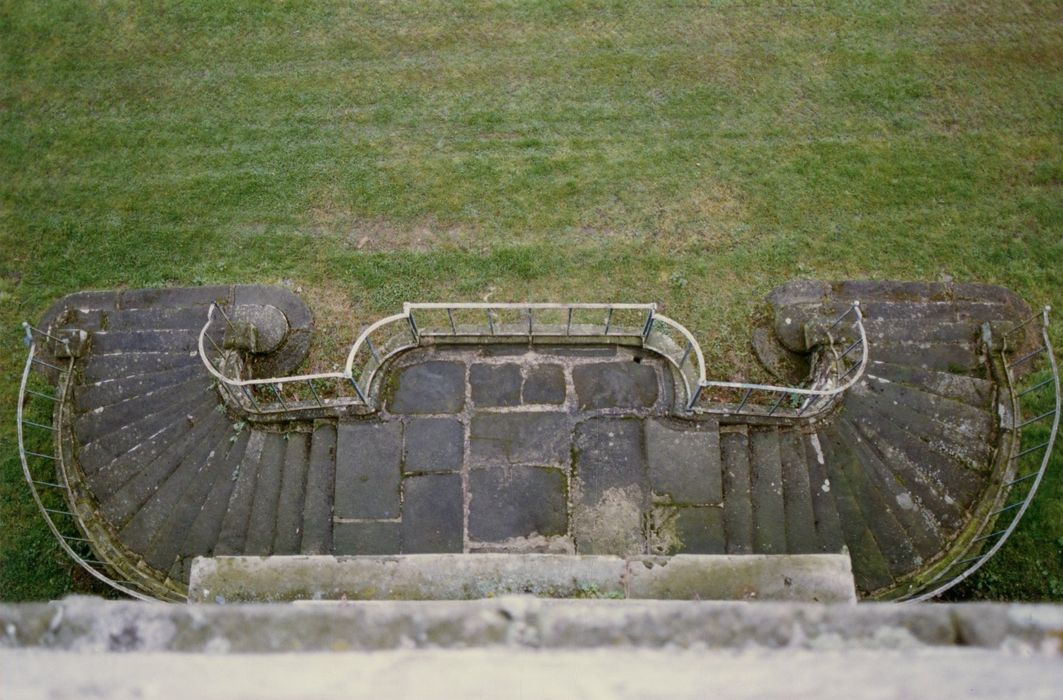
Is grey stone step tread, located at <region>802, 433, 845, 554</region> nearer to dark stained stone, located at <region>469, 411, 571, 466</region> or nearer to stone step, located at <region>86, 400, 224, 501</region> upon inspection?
dark stained stone, located at <region>469, 411, 571, 466</region>

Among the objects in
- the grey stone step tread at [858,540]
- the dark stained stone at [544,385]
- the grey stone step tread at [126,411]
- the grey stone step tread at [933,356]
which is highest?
the grey stone step tread at [933,356]

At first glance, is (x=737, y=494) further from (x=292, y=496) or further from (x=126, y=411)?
(x=126, y=411)

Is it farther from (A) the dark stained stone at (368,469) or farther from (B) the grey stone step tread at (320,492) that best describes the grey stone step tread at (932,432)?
(B) the grey stone step tread at (320,492)

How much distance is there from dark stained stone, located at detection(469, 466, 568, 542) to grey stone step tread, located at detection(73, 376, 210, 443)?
2.91 meters

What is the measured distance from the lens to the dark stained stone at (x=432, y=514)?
5.54 metres

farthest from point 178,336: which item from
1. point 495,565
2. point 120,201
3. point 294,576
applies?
point 495,565

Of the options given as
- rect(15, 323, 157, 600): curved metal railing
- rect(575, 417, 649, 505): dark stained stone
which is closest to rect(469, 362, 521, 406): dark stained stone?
rect(575, 417, 649, 505): dark stained stone

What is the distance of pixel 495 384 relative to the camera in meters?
6.00

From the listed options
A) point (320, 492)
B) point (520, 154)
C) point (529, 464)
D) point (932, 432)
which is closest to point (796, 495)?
point (932, 432)

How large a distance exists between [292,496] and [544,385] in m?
2.33

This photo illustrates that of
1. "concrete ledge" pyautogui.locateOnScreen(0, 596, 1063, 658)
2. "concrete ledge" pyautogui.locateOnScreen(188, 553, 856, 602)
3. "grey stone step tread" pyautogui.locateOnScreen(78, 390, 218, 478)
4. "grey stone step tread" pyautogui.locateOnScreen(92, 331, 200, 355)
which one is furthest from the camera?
"grey stone step tread" pyautogui.locateOnScreen(92, 331, 200, 355)

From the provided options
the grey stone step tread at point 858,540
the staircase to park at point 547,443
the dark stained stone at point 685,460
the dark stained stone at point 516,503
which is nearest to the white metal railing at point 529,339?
the staircase to park at point 547,443

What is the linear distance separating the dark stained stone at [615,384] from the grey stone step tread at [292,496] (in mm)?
2441

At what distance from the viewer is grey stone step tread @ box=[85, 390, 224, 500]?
20.9ft
